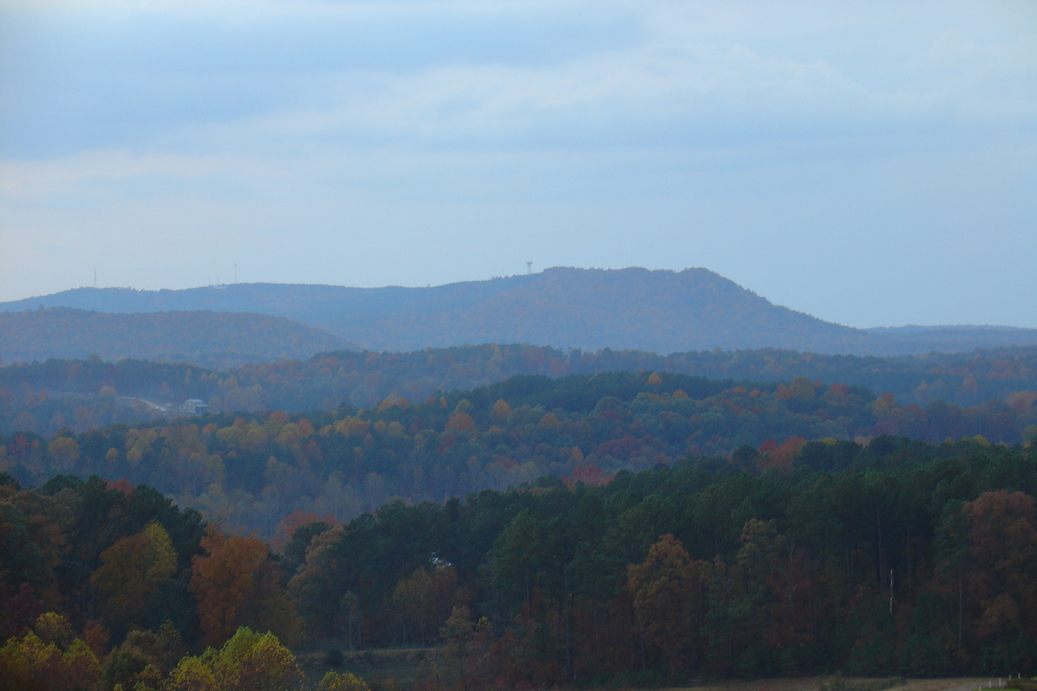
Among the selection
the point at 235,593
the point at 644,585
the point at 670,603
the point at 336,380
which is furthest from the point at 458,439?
the point at 336,380

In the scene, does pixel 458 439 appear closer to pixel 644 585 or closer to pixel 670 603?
pixel 644 585

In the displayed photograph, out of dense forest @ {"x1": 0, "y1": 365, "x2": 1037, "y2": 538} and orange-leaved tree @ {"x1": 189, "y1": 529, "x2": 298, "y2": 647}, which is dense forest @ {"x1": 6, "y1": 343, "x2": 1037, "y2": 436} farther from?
orange-leaved tree @ {"x1": 189, "y1": 529, "x2": 298, "y2": 647}

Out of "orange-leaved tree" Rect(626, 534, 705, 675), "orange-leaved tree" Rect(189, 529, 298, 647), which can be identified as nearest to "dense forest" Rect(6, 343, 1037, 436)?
"orange-leaved tree" Rect(189, 529, 298, 647)

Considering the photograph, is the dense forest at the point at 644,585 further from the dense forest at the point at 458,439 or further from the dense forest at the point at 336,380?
the dense forest at the point at 336,380

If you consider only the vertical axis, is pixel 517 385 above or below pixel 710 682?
above

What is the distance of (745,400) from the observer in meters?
131

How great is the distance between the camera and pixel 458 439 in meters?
114

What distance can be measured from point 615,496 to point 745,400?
79.9 metres

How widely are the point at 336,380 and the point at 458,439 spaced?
73156 mm

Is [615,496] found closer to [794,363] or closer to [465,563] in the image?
[465,563]

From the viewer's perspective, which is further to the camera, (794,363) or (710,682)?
(794,363)

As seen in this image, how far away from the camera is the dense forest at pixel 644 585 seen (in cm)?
4122

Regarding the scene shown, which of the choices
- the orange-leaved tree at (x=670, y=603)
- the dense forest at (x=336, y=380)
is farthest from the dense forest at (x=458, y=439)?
the orange-leaved tree at (x=670, y=603)

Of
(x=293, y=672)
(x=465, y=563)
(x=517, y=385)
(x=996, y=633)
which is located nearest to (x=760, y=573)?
(x=996, y=633)
